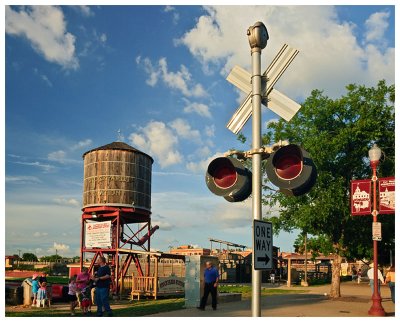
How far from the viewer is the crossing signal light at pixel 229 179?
6500 millimetres

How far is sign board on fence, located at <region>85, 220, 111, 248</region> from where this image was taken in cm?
2742

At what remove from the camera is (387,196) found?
602 inches

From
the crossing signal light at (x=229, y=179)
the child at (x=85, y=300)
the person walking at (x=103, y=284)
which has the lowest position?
the child at (x=85, y=300)

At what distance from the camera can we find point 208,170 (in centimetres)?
674

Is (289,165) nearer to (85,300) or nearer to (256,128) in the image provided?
(256,128)

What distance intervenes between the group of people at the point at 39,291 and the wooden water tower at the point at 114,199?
906 cm

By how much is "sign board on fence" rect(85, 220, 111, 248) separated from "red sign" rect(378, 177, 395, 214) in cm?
1621

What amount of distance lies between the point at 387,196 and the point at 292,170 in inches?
409

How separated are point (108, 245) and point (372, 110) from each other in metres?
15.6

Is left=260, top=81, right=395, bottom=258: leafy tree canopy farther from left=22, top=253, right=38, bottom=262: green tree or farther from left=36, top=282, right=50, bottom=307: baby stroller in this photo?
left=22, top=253, right=38, bottom=262: green tree

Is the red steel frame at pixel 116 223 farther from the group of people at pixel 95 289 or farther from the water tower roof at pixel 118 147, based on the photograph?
the group of people at pixel 95 289

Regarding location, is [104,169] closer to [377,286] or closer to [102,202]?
[102,202]

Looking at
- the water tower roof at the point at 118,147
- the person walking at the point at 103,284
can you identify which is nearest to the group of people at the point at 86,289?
the person walking at the point at 103,284

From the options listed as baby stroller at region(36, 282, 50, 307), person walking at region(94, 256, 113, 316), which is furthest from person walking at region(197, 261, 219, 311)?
baby stroller at region(36, 282, 50, 307)
